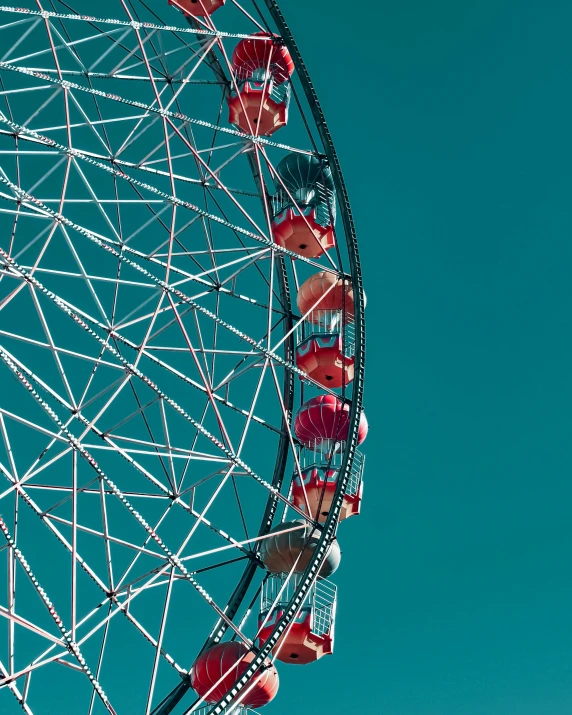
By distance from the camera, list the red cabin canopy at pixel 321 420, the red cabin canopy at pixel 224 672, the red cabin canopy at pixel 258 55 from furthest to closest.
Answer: the red cabin canopy at pixel 258 55 < the red cabin canopy at pixel 321 420 < the red cabin canopy at pixel 224 672

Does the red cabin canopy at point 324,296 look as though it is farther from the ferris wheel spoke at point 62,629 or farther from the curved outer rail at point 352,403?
the ferris wheel spoke at point 62,629

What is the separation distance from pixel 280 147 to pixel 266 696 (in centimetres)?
921

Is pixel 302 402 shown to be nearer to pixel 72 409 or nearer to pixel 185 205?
pixel 185 205

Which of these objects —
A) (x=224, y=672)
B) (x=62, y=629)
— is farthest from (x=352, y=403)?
(x=62, y=629)

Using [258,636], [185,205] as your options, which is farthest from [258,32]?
[258,636]

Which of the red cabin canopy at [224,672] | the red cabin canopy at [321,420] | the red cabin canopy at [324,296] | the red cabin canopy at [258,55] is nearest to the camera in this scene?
the red cabin canopy at [224,672]

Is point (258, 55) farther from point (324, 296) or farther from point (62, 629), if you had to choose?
point (62, 629)

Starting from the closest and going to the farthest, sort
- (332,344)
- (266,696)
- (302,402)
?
(266,696) → (332,344) → (302,402)

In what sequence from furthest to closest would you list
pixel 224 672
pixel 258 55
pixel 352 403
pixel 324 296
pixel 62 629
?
pixel 258 55, pixel 324 296, pixel 352 403, pixel 224 672, pixel 62 629

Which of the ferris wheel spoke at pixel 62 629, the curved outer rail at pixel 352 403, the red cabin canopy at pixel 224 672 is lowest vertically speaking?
the ferris wheel spoke at pixel 62 629

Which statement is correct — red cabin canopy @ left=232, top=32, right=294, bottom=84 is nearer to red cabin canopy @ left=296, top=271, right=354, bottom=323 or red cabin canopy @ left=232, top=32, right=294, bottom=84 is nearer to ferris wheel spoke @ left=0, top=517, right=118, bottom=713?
red cabin canopy @ left=296, top=271, right=354, bottom=323

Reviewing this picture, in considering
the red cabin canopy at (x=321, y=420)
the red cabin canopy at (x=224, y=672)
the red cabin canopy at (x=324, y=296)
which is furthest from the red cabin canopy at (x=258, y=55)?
the red cabin canopy at (x=224, y=672)

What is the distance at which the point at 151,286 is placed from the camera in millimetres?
17312

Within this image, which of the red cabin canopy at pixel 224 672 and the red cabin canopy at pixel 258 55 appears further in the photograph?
the red cabin canopy at pixel 258 55
